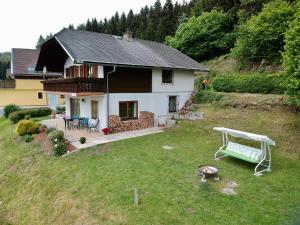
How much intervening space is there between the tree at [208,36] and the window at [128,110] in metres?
17.8

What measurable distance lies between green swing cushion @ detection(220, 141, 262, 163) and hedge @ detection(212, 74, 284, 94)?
7.98m

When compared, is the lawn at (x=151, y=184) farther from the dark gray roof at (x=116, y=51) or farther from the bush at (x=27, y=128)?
the dark gray roof at (x=116, y=51)

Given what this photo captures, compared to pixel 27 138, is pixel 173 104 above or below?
above

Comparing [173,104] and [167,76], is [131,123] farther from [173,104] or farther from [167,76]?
[167,76]

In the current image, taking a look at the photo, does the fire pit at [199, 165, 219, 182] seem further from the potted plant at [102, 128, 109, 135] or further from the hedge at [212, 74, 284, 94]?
the hedge at [212, 74, 284, 94]

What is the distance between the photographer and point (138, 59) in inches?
698

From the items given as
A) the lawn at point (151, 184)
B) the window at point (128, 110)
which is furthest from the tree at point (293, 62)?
the window at point (128, 110)

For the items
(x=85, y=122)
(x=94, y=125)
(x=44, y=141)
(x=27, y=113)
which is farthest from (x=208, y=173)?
(x=27, y=113)

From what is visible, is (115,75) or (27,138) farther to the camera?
(115,75)

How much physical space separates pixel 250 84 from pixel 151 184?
13598 millimetres

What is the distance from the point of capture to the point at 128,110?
58.4 ft

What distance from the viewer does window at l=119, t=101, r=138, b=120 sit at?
17.4 m

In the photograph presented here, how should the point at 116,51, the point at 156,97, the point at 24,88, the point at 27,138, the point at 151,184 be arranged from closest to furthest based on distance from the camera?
A: 1. the point at 151,184
2. the point at 27,138
3. the point at 116,51
4. the point at 156,97
5. the point at 24,88

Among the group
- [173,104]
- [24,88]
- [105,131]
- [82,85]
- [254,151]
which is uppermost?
[82,85]
